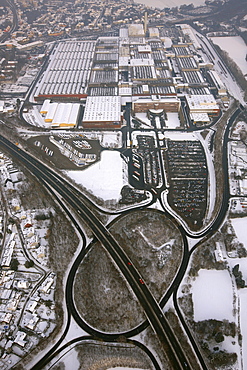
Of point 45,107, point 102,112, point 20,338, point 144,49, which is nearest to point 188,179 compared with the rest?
point 102,112

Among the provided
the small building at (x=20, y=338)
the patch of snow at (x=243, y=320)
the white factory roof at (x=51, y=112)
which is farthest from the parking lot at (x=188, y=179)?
the white factory roof at (x=51, y=112)

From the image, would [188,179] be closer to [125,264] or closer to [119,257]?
[119,257]

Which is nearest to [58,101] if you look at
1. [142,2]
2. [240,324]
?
[240,324]

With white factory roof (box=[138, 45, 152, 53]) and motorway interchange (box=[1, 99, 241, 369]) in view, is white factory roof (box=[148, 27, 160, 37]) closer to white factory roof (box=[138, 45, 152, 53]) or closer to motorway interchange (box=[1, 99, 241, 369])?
white factory roof (box=[138, 45, 152, 53])

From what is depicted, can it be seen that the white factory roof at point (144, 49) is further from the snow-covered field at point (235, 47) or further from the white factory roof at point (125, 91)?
the snow-covered field at point (235, 47)

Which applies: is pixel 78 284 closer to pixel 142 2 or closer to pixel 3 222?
pixel 3 222

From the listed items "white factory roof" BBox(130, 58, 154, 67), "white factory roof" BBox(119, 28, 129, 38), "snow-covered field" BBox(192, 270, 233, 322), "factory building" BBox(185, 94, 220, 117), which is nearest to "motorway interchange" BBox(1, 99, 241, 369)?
"snow-covered field" BBox(192, 270, 233, 322)
